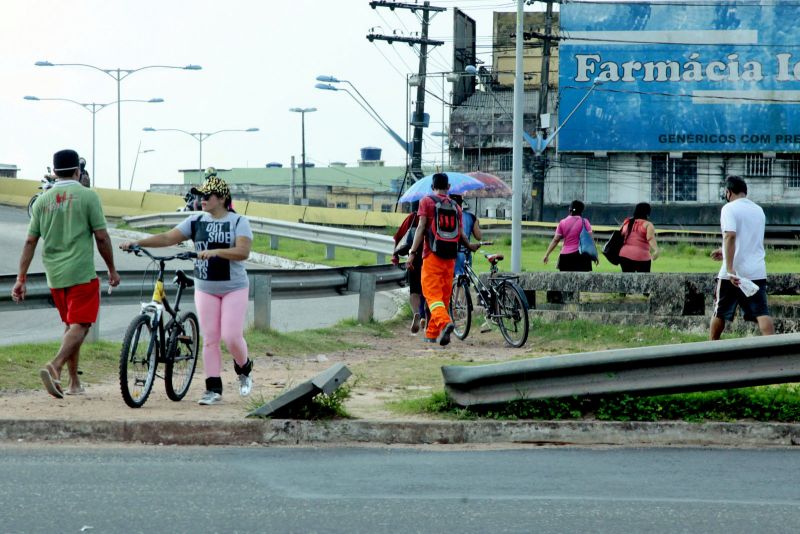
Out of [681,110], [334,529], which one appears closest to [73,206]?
[334,529]

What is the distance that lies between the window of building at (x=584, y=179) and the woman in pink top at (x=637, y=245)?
5021cm

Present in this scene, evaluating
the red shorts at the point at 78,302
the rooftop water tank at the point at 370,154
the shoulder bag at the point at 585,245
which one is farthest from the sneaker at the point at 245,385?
the rooftop water tank at the point at 370,154

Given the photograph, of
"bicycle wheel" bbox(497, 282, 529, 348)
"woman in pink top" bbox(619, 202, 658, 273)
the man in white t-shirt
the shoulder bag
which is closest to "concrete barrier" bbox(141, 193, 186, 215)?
the shoulder bag

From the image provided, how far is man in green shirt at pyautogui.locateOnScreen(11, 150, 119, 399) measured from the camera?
888 centimetres

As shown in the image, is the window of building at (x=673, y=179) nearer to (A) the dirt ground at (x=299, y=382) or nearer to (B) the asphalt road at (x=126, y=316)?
(B) the asphalt road at (x=126, y=316)

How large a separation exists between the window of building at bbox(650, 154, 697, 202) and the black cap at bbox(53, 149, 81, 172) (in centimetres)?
5937

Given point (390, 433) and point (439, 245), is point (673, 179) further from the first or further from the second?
point (390, 433)

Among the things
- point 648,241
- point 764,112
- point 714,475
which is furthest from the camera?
point 764,112

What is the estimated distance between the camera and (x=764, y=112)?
208 feet

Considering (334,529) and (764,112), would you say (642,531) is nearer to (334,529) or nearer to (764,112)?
(334,529)

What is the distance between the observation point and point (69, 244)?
8891mm

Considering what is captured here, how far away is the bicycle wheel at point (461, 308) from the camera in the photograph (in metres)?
14.4

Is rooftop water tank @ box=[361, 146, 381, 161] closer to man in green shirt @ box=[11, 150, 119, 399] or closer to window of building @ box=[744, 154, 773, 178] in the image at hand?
window of building @ box=[744, 154, 773, 178]

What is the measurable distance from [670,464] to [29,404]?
4.28 m
